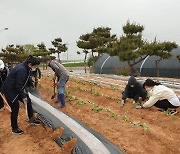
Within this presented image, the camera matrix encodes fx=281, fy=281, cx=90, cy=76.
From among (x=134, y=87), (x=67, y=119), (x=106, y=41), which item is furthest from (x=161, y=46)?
(x=67, y=119)

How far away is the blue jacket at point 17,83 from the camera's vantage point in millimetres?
5863

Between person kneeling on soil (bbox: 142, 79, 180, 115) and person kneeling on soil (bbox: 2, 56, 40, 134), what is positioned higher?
person kneeling on soil (bbox: 2, 56, 40, 134)

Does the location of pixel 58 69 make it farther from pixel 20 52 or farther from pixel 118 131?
pixel 20 52

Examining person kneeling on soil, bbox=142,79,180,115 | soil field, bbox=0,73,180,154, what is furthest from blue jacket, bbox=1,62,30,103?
person kneeling on soil, bbox=142,79,180,115

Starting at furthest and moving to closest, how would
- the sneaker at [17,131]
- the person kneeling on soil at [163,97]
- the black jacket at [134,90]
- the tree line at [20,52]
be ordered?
the tree line at [20,52]
the black jacket at [134,90]
the person kneeling on soil at [163,97]
the sneaker at [17,131]

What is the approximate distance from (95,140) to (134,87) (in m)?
3.86

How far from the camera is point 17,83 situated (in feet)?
19.2

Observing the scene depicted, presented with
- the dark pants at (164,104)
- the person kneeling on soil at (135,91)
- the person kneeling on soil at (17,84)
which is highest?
the person kneeling on soil at (17,84)

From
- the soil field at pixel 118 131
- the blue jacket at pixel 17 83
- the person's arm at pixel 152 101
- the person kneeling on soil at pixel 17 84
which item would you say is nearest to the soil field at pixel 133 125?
the soil field at pixel 118 131

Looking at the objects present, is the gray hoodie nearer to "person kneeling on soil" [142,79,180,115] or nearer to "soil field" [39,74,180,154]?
"soil field" [39,74,180,154]

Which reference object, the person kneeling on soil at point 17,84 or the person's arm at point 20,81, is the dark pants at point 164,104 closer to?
the person kneeling on soil at point 17,84

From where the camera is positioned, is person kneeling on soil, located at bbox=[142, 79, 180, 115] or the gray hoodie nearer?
person kneeling on soil, located at bbox=[142, 79, 180, 115]

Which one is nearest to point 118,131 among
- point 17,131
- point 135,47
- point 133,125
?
point 133,125

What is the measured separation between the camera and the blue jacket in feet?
19.2
